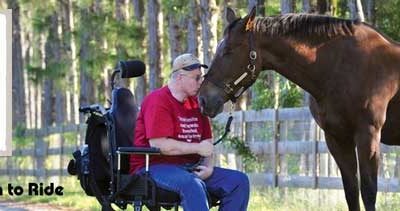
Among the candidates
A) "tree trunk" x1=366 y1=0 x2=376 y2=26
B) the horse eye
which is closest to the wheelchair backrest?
the horse eye

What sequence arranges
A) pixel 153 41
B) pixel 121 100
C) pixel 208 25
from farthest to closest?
pixel 153 41 < pixel 208 25 < pixel 121 100

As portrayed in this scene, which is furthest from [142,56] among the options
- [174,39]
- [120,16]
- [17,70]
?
[17,70]

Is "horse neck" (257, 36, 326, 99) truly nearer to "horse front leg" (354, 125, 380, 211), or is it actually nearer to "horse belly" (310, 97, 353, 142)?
"horse belly" (310, 97, 353, 142)

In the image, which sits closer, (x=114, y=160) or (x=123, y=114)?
(x=114, y=160)

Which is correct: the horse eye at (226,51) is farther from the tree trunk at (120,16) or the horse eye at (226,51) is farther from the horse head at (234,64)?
the tree trunk at (120,16)

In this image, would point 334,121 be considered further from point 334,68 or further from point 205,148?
point 205,148

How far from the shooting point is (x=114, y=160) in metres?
6.81

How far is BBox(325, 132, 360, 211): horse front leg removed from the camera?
7277 millimetres

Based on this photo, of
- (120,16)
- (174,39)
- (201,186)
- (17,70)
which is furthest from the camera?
(17,70)

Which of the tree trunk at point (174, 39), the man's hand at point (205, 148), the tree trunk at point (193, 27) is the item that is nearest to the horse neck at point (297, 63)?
the man's hand at point (205, 148)

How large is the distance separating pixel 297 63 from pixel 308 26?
28 cm

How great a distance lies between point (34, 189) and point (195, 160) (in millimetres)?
10453

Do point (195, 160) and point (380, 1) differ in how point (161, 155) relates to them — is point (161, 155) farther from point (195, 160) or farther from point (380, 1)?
point (380, 1)

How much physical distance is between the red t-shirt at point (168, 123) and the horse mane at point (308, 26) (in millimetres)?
871
